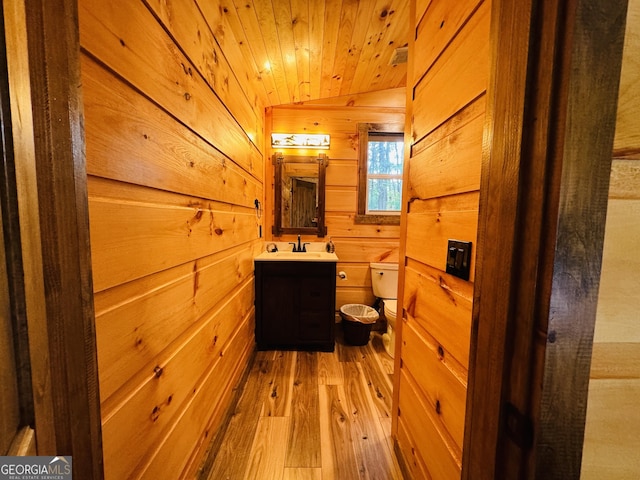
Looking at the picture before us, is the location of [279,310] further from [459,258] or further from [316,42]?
[316,42]

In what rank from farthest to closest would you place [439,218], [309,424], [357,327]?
[357,327] < [309,424] < [439,218]

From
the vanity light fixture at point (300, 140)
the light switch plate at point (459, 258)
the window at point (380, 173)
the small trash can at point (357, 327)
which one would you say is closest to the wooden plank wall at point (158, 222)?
the light switch plate at point (459, 258)

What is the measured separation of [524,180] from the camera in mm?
392

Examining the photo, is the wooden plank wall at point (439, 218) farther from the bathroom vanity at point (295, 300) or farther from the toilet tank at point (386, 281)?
the toilet tank at point (386, 281)

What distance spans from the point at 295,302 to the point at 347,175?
54.3 inches

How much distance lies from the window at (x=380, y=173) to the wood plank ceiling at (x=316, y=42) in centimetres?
44

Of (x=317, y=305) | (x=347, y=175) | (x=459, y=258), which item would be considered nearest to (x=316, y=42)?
(x=347, y=175)

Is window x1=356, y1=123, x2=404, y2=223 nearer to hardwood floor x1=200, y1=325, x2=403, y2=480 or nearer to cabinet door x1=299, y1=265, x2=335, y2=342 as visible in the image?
cabinet door x1=299, y1=265, x2=335, y2=342

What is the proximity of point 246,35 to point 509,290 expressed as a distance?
6.20 feet

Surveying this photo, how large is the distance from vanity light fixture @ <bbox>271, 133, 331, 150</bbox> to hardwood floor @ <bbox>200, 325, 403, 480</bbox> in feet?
6.58

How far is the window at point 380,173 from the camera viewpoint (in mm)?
2533

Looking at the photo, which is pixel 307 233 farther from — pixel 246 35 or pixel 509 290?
pixel 509 290

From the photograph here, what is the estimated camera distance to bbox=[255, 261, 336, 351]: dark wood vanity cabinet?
2.10m

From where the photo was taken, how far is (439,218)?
862 millimetres
